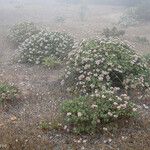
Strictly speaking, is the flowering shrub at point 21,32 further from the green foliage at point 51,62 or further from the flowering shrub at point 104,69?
the flowering shrub at point 104,69

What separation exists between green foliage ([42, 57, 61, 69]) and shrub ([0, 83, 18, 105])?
334cm

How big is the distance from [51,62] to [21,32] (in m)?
5.38

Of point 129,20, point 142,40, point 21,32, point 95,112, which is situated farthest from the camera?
point 129,20

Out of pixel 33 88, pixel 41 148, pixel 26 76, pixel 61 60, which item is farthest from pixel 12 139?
pixel 61 60

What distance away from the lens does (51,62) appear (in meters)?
14.3

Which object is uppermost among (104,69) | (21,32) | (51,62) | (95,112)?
(104,69)

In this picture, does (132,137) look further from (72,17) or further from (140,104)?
(72,17)

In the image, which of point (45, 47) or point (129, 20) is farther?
point (129, 20)

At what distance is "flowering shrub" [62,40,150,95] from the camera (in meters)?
11.1

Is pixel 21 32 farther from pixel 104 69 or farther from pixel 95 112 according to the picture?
pixel 95 112

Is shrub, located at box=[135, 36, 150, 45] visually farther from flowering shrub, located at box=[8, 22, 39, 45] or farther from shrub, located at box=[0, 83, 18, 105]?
shrub, located at box=[0, 83, 18, 105]

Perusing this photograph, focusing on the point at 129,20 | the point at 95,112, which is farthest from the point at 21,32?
the point at 95,112

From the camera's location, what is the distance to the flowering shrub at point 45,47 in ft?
49.5

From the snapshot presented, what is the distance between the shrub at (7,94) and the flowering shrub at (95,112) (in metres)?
1.90
